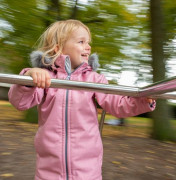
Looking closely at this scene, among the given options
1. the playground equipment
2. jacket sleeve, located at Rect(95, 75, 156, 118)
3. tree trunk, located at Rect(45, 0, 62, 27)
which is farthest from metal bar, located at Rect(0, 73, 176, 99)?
tree trunk, located at Rect(45, 0, 62, 27)

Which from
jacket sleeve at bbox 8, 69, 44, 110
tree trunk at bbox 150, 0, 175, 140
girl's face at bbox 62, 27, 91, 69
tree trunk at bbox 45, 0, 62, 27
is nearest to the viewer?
jacket sleeve at bbox 8, 69, 44, 110

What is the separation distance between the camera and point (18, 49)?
5977 millimetres

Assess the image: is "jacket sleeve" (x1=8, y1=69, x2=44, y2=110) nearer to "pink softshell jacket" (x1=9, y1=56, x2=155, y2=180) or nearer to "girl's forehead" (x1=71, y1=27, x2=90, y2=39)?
"pink softshell jacket" (x1=9, y1=56, x2=155, y2=180)

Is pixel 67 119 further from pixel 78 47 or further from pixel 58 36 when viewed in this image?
pixel 58 36

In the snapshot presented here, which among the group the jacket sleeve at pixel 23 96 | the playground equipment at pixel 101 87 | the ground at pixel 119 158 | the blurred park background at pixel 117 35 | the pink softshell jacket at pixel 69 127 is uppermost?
the blurred park background at pixel 117 35

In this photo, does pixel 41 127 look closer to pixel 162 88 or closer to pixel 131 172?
pixel 162 88

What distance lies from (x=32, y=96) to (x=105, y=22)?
5.31 metres

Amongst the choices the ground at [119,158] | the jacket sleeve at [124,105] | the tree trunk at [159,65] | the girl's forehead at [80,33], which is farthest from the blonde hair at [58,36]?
the tree trunk at [159,65]

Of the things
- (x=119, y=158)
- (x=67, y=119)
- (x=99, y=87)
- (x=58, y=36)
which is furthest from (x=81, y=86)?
(x=119, y=158)

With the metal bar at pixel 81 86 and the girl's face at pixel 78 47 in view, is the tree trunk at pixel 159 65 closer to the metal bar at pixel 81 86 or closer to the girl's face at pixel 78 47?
the girl's face at pixel 78 47

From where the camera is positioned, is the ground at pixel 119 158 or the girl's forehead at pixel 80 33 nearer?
the girl's forehead at pixel 80 33

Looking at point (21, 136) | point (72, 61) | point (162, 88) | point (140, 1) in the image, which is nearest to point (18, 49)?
point (21, 136)

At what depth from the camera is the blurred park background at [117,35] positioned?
17.9 ft

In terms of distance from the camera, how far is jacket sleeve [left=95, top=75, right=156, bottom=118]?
1.49 m
